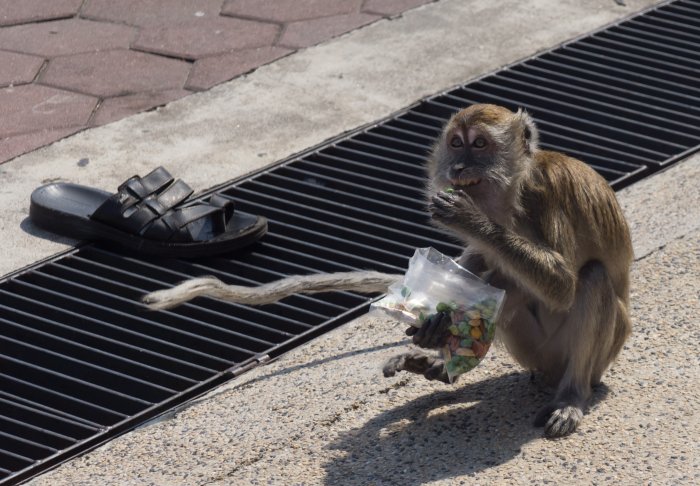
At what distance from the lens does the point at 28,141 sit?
→ 563 cm

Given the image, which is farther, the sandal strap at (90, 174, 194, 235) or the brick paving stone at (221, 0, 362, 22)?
the brick paving stone at (221, 0, 362, 22)

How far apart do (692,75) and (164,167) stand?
8.18 ft

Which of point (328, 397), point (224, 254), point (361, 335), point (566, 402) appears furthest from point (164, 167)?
point (566, 402)

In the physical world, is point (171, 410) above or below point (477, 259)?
below

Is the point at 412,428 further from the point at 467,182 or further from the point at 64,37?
the point at 64,37

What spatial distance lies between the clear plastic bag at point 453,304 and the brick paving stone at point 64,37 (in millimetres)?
3187

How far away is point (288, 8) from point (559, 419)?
367cm

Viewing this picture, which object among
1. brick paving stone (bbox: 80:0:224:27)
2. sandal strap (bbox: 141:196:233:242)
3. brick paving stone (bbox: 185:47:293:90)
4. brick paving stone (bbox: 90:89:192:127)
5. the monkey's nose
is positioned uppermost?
brick paving stone (bbox: 80:0:224:27)

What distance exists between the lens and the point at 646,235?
479cm

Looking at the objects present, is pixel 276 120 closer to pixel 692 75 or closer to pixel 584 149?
pixel 584 149

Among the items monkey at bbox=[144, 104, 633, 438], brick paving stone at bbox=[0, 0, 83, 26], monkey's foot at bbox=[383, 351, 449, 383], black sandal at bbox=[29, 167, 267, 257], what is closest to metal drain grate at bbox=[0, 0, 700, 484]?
black sandal at bbox=[29, 167, 267, 257]

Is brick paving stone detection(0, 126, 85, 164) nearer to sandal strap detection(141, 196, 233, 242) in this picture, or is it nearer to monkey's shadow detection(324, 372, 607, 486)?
sandal strap detection(141, 196, 233, 242)

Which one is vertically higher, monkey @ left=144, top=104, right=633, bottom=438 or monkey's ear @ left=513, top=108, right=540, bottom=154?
monkey's ear @ left=513, top=108, right=540, bottom=154

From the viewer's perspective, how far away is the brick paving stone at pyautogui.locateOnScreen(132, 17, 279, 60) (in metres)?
6.37
